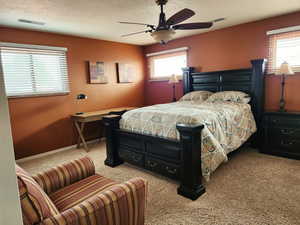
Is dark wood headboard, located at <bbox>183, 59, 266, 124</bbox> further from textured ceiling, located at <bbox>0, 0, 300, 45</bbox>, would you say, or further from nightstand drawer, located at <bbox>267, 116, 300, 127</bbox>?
textured ceiling, located at <bbox>0, 0, 300, 45</bbox>

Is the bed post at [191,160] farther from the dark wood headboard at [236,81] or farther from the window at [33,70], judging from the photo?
the window at [33,70]

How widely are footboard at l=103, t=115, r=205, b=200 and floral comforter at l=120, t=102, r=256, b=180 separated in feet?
0.33

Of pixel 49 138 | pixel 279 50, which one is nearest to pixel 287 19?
pixel 279 50

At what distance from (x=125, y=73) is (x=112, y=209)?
4.34 m

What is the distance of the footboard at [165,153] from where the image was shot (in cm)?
217

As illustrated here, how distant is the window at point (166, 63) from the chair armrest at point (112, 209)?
4.05 meters

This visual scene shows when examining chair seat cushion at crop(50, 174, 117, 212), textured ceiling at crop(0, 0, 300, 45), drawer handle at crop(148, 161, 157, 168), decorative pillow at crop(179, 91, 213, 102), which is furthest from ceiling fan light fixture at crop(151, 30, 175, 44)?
decorative pillow at crop(179, 91, 213, 102)

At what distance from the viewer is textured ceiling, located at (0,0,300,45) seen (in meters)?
2.62

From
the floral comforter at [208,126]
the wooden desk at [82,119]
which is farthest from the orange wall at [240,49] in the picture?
the wooden desk at [82,119]

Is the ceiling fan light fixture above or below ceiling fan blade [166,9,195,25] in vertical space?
below

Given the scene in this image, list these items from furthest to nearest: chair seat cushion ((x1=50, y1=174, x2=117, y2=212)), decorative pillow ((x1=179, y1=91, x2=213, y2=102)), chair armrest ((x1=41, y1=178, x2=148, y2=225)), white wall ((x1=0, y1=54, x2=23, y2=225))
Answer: decorative pillow ((x1=179, y1=91, x2=213, y2=102))
chair seat cushion ((x1=50, y1=174, x2=117, y2=212))
chair armrest ((x1=41, y1=178, x2=148, y2=225))
white wall ((x1=0, y1=54, x2=23, y2=225))

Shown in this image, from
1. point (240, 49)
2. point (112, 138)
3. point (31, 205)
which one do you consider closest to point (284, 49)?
point (240, 49)

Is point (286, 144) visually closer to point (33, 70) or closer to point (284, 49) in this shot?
point (284, 49)

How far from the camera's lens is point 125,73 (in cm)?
521
